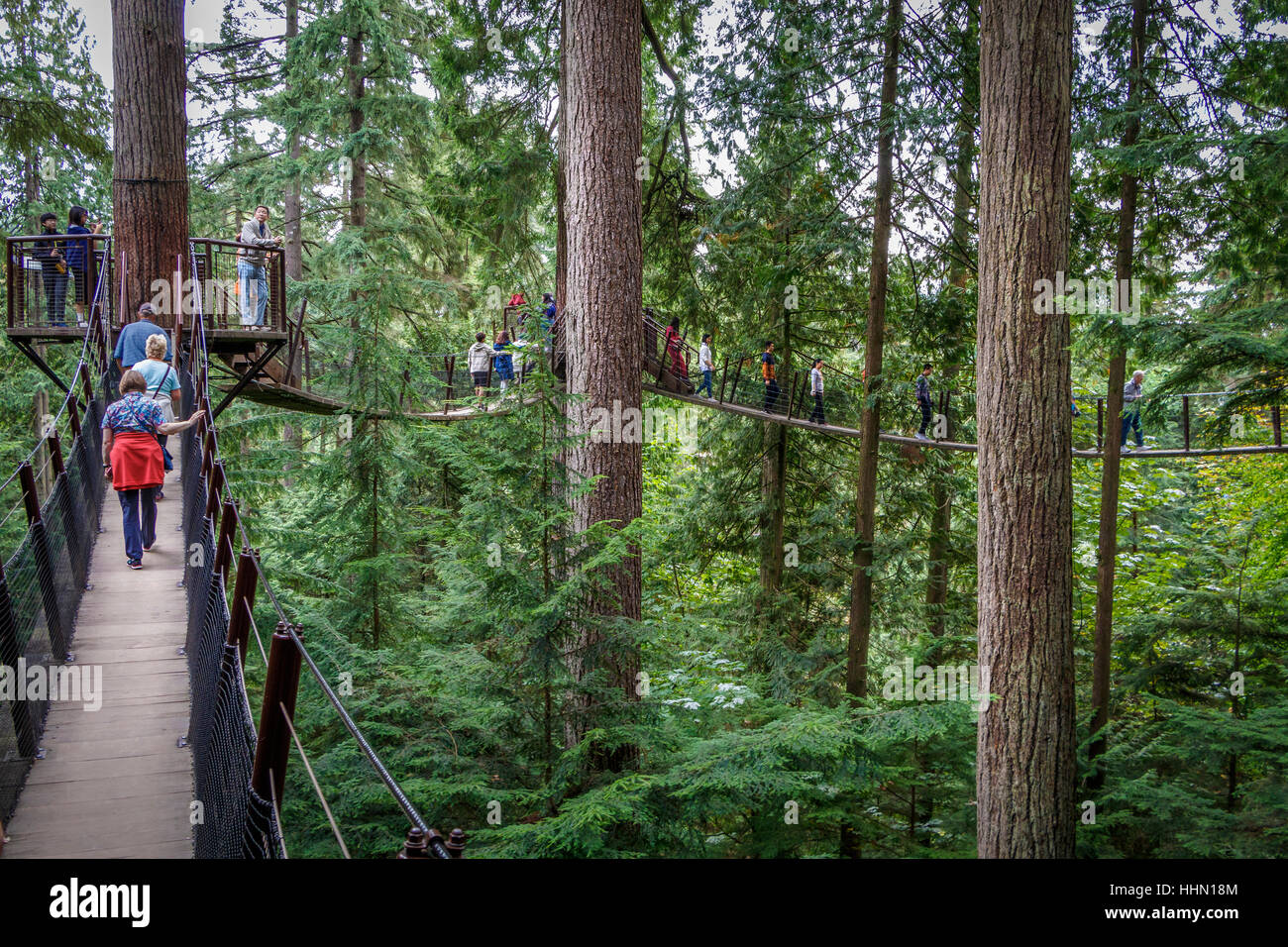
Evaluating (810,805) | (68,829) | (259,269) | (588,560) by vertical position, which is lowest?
(810,805)

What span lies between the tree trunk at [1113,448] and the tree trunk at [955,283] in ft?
4.88

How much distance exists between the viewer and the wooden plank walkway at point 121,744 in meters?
3.03

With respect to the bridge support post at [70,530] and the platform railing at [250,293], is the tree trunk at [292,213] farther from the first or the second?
the bridge support post at [70,530]

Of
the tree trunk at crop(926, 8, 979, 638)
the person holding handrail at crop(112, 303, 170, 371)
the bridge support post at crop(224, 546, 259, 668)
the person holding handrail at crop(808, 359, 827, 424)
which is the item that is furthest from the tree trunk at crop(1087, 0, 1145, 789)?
the person holding handrail at crop(112, 303, 170, 371)

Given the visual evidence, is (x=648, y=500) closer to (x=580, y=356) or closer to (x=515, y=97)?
(x=515, y=97)

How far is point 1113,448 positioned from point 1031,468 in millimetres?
4684

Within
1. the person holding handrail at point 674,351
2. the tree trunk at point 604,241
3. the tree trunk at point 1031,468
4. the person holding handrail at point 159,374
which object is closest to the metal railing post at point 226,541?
the tree trunk at point 604,241

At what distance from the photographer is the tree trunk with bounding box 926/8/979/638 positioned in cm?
877

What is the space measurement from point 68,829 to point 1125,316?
6710 mm

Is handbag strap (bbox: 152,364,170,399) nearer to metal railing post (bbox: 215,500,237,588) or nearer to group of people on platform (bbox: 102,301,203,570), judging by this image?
group of people on platform (bbox: 102,301,203,570)
